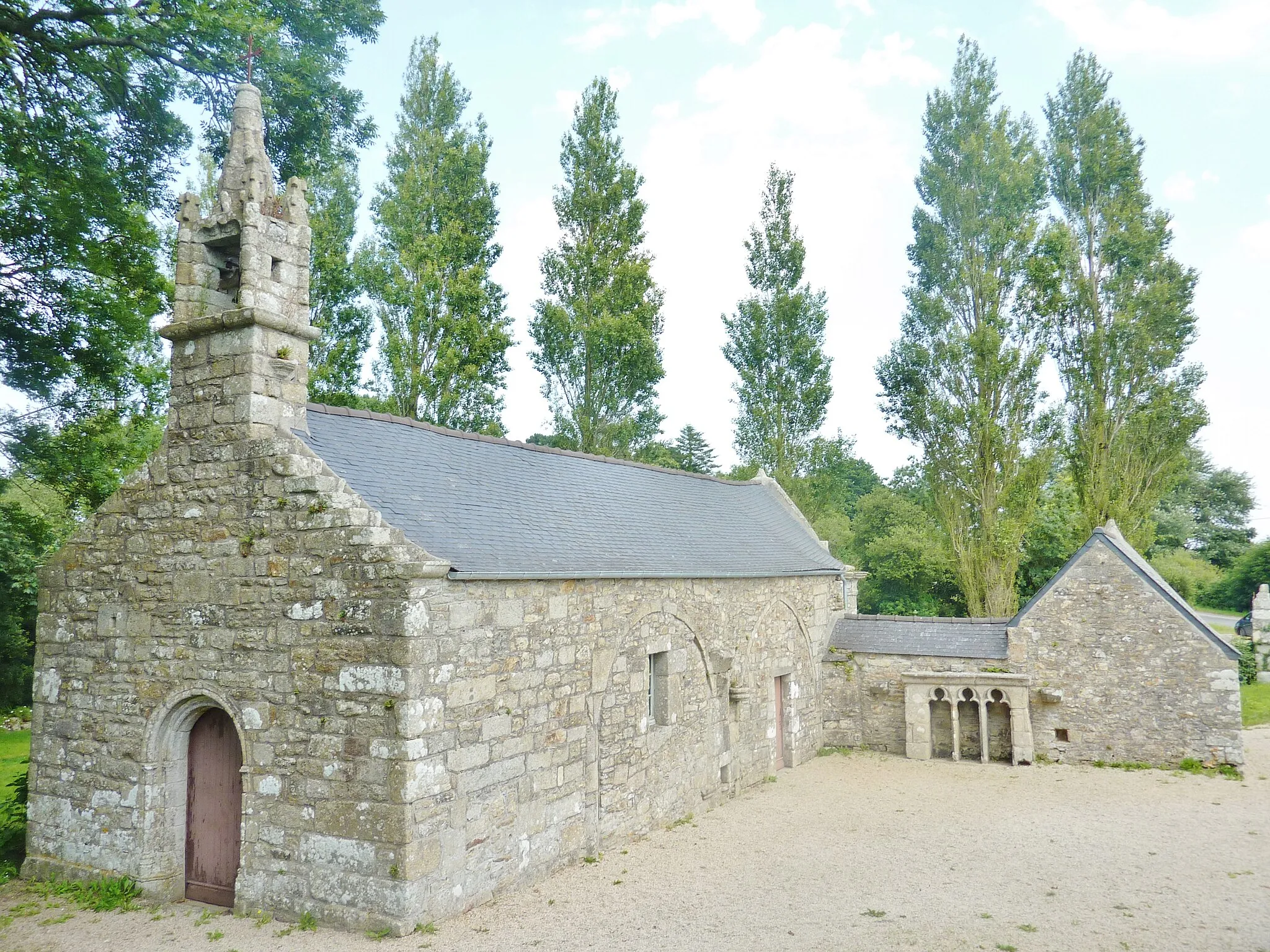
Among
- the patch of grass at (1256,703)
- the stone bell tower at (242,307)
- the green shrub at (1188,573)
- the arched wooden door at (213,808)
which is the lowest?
the patch of grass at (1256,703)

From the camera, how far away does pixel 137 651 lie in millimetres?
8047

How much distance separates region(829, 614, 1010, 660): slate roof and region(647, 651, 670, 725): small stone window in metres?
5.82

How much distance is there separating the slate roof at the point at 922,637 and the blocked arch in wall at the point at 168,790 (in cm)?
1104

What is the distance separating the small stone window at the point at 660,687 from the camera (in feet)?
34.7

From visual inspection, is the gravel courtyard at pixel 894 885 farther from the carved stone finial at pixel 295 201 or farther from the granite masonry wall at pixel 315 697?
the carved stone finial at pixel 295 201

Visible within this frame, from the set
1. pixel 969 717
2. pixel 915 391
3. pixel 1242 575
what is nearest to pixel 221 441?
pixel 969 717

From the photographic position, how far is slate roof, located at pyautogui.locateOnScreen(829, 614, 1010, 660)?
14.5m

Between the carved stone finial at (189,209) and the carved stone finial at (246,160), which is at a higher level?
the carved stone finial at (246,160)

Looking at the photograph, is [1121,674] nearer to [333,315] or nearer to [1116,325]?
[1116,325]

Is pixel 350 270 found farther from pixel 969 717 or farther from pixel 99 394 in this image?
pixel 969 717

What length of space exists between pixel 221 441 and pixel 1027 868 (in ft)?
31.5

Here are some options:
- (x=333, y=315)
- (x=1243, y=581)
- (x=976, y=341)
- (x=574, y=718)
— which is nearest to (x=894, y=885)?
(x=574, y=718)

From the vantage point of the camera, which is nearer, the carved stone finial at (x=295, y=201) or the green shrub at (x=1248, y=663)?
the carved stone finial at (x=295, y=201)

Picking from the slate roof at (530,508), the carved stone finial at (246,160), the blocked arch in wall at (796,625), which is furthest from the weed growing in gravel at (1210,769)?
the carved stone finial at (246,160)
